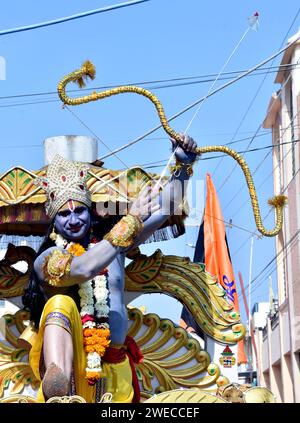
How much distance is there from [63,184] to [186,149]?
69 cm

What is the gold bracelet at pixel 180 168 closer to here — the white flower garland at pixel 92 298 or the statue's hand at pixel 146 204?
the statue's hand at pixel 146 204

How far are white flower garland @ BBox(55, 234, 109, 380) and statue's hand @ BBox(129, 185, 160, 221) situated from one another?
39cm

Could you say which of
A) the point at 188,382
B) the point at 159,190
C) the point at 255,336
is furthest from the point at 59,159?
the point at 255,336

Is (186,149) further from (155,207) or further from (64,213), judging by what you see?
(64,213)

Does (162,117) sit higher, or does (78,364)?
(162,117)

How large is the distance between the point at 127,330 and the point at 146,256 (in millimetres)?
517

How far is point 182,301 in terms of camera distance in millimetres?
5695

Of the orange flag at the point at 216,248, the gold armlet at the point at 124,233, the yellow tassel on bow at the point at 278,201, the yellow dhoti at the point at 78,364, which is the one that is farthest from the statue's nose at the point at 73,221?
the orange flag at the point at 216,248

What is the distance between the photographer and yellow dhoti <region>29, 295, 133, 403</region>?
4582 mm

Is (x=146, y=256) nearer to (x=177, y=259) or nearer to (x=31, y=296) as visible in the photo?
(x=177, y=259)

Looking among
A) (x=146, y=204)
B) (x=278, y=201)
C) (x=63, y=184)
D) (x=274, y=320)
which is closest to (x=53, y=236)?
(x=63, y=184)

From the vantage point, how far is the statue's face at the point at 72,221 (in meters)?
5.03

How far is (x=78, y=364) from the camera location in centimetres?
465

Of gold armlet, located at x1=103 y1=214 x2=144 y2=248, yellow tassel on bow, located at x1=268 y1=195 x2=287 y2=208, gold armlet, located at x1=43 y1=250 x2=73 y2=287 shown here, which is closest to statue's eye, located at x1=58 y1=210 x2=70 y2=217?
gold armlet, located at x1=43 y1=250 x2=73 y2=287
